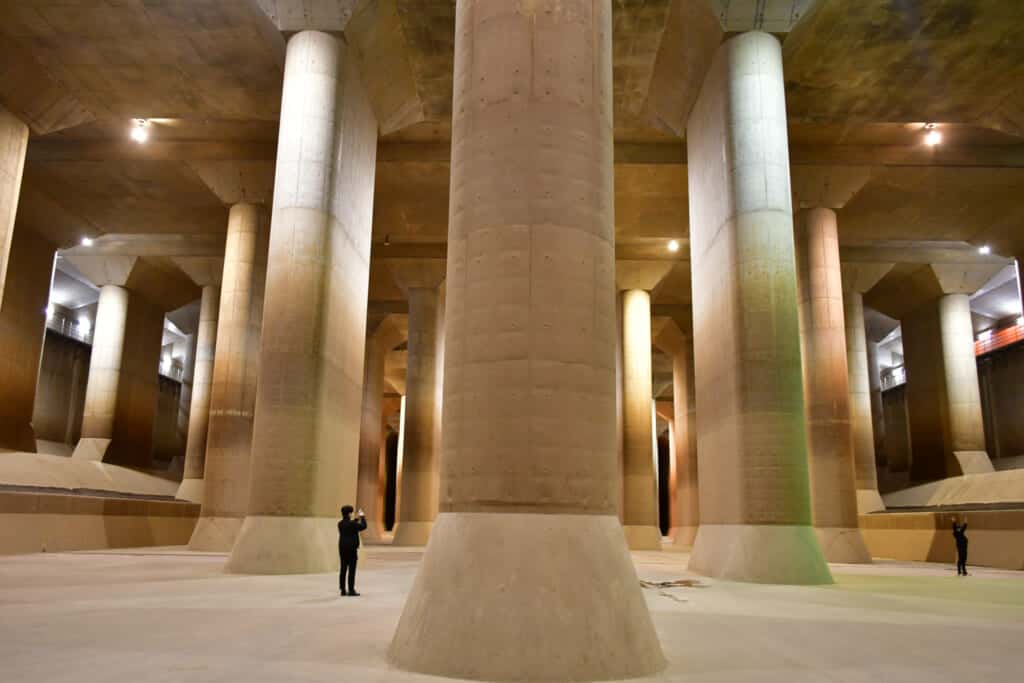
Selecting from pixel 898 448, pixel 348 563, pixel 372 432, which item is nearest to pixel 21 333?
pixel 372 432

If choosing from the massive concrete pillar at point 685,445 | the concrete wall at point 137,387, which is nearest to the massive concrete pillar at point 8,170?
the concrete wall at point 137,387

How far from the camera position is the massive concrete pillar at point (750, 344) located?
14.9 metres

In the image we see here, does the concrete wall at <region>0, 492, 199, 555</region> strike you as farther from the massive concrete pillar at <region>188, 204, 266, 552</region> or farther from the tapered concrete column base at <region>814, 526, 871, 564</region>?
the tapered concrete column base at <region>814, 526, 871, 564</region>

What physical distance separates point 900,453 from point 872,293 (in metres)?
15.4

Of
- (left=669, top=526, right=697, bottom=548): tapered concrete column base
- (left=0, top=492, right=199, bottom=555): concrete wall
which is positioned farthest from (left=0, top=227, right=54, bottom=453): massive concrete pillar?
(left=669, top=526, right=697, bottom=548): tapered concrete column base

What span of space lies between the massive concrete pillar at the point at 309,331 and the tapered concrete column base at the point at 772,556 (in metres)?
8.17

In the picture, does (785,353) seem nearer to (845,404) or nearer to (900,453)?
(845,404)

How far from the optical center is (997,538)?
20.4 metres

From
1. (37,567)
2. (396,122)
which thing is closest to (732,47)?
(396,122)

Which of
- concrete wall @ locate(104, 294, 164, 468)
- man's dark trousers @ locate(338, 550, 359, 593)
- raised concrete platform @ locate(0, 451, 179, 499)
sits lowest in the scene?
man's dark trousers @ locate(338, 550, 359, 593)

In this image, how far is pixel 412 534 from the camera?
107 feet

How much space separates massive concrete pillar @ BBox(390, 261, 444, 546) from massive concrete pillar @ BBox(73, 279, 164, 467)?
1347 cm

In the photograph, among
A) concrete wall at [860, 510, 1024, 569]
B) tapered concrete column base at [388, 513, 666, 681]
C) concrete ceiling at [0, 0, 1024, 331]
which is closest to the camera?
tapered concrete column base at [388, 513, 666, 681]

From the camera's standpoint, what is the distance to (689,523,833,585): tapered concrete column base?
47.0 feet
